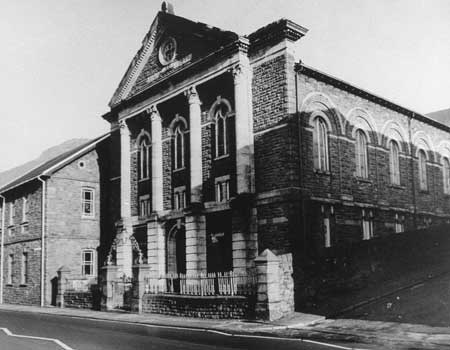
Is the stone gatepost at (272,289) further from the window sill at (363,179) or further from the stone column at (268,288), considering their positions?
the window sill at (363,179)

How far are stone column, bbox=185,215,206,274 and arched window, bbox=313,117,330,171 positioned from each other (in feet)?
18.1

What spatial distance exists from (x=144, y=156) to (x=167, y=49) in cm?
573

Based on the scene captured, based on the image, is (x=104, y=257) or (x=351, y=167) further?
(x=104, y=257)

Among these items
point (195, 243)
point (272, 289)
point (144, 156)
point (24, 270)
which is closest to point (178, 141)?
point (144, 156)

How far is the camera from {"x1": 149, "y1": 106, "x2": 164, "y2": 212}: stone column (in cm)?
2511

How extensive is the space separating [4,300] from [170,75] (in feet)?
60.5

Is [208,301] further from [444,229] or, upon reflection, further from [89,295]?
[444,229]

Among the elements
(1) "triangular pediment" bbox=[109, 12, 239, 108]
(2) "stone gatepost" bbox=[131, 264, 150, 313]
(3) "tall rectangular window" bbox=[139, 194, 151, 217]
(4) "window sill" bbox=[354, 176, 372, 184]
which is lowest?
(2) "stone gatepost" bbox=[131, 264, 150, 313]

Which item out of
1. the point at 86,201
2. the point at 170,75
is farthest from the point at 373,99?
the point at 86,201

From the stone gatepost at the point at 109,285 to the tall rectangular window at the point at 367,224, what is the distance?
1113 cm

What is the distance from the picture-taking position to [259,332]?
46.1ft

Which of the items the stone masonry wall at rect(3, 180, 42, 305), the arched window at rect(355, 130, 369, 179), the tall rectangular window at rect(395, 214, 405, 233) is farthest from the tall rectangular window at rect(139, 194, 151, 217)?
the tall rectangular window at rect(395, 214, 405, 233)

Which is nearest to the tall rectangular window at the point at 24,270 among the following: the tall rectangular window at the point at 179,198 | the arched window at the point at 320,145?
the tall rectangular window at the point at 179,198

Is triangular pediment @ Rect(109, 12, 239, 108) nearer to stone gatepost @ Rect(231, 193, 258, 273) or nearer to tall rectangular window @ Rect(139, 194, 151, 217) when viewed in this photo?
tall rectangular window @ Rect(139, 194, 151, 217)
